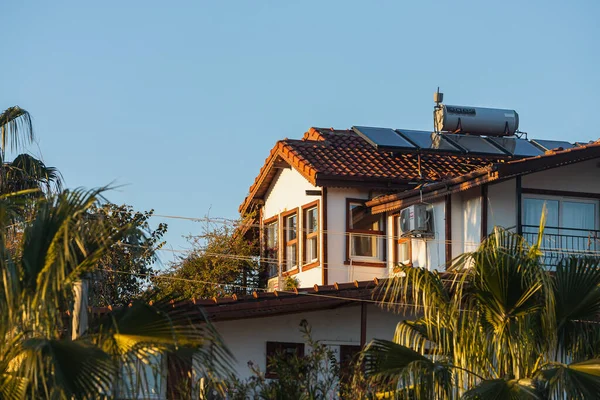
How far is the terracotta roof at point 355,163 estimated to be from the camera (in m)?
25.3

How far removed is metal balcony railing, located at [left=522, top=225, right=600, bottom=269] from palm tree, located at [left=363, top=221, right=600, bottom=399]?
266 inches

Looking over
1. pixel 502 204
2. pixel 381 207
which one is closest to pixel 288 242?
pixel 381 207

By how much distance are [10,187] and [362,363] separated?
24.8 feet

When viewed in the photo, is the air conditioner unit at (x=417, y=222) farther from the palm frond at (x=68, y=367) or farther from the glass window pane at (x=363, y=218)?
the palm frond at (x=68, y=367)

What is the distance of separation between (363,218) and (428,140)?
3045 millimetres

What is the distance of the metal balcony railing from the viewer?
2220 centimetres

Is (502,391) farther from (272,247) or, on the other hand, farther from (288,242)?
(272,247)

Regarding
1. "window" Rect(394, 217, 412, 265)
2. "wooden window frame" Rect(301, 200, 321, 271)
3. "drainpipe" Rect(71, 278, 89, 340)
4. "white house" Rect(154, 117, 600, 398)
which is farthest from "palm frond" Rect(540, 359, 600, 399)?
"wooden window frame" Rect(301, 200, 321, 271)

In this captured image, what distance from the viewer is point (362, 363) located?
1487 cm

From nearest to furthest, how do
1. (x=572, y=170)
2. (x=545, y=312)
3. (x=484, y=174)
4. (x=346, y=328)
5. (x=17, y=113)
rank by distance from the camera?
(x=545, y=312) < (x=17, y=113) < (x=346, y=328) < (x=484, y=174) < (x=572, y=170)

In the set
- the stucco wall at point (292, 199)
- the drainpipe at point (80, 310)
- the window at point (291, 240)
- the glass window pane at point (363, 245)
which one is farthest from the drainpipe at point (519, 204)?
the drainpipe at point (80, 310)

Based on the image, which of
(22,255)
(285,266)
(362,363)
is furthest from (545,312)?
(285,266)

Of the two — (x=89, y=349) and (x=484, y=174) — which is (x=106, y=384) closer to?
(x=89, y=349)

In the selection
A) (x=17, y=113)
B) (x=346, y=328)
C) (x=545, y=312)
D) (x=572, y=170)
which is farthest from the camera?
(x=572, y=170)
